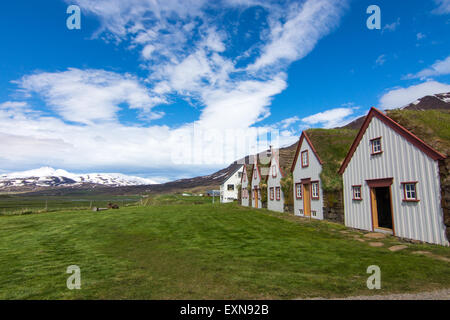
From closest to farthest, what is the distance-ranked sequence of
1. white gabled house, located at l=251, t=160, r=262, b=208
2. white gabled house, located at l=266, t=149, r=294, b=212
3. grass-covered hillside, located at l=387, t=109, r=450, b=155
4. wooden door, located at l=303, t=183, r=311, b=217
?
grass-covered hillside, located at l=387, t=109, r=450, b=155, wooden door, located at l=303, t=183, r=311, b=217, white gabled house, located at l=266, t=149, r=294, b=212, white gabled house, located at l=251, t=160, r=262, b=208

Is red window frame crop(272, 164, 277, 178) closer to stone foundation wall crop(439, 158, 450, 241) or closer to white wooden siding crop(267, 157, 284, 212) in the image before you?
white wooden siding crop(267, 157, 284, 212)

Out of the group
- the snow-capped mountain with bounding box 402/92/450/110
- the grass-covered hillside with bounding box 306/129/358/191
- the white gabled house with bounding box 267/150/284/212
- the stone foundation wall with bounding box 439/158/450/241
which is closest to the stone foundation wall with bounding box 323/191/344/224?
the grass-covered hillside with bounding box 306/129/358/191

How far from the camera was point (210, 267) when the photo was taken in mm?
7805

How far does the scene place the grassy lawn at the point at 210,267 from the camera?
5.84m

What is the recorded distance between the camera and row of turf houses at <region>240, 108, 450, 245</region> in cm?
1034

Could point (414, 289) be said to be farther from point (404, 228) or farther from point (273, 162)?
point (273, 162)

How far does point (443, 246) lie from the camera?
9773 millimetres

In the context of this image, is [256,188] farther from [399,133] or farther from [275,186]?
[399,133]

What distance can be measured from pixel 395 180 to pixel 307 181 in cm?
974

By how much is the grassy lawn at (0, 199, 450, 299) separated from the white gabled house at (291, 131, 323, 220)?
303 inches

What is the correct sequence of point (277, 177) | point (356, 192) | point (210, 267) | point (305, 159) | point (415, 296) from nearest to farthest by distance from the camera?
point (415, 296) → point (210, 267) → point (356, 192) → point (305, 159) → point (277, 177)

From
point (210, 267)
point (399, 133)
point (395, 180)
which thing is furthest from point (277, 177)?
point (210, 267)
